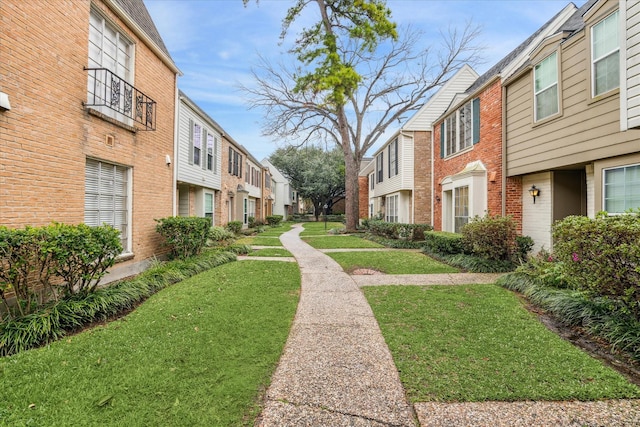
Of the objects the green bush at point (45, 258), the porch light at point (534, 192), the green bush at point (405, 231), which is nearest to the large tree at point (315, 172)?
the green bush at point (405, 231)

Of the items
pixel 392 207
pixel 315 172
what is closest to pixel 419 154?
pixel 392 207

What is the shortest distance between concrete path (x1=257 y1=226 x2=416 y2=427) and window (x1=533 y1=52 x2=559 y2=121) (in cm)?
701

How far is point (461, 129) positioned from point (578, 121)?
5.72 meters

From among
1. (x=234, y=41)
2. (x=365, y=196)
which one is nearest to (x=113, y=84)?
(x=234, y=41)

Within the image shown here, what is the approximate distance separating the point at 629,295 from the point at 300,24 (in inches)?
804

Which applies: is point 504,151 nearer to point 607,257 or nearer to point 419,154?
point 607,257

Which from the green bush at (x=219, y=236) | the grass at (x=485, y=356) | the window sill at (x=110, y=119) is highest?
the window sill at (x=110, y=119)

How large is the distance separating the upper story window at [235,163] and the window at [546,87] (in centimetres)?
1527

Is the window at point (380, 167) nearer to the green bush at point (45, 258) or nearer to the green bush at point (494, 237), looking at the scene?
the green bush at point (494, 237)

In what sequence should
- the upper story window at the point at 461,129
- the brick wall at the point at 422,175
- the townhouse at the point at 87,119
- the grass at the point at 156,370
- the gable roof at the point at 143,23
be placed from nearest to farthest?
the grass at the point at 156,370 < the townhouse at the point at 87,119 < the gable roof at the point at 143,23 < the upper story window at the point at 461,129 < the brick wall at the point at 422,175

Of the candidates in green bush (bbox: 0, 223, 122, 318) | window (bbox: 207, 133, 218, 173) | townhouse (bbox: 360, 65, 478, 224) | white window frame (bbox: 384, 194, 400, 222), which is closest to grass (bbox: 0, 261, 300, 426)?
green bush (bbox: 0, 223, 122, 318)

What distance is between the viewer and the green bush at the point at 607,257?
380cm

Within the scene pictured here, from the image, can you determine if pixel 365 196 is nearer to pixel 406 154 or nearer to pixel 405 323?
pixel 406 154

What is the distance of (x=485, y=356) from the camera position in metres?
3.59
